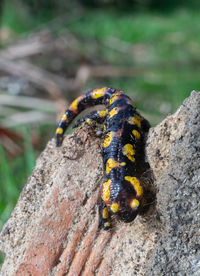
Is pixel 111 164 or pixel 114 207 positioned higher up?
pixel 111 164

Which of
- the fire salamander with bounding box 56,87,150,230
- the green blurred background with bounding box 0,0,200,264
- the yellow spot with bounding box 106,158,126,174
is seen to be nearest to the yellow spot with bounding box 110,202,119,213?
the fire salamander with bounding box 56,87,150,230

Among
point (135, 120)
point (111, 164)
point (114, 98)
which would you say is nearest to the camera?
point (111, 164)

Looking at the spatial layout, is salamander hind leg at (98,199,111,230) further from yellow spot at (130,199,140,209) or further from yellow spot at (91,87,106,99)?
yellow spot at (91,87,106,99)

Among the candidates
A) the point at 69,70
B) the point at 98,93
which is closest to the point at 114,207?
the point at 98,93

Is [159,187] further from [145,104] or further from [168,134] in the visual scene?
[145,104]

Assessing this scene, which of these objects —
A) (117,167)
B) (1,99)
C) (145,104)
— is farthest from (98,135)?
(145,104)

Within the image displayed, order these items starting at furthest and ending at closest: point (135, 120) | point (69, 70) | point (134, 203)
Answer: point (69, 70) → point (135, 120) → point (134, 203)

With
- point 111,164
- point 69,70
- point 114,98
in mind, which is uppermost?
point 69,70

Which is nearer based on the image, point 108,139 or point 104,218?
point 104,218

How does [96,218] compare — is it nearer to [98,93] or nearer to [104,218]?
[104,218]
